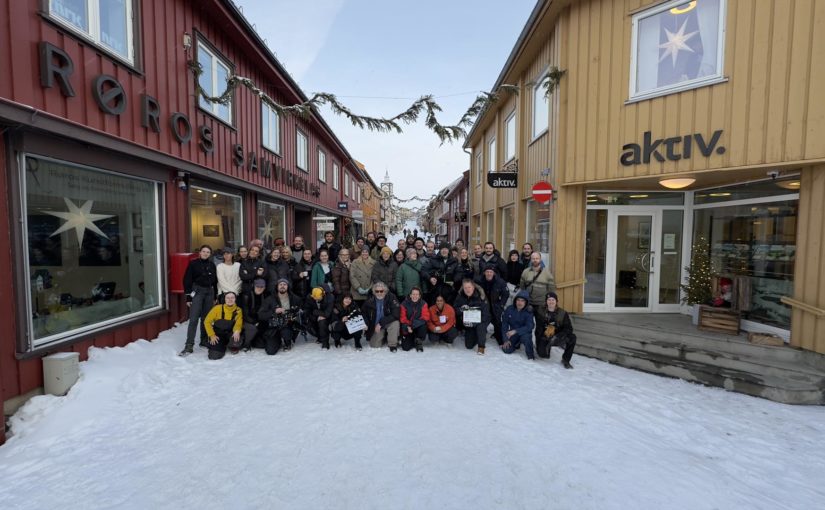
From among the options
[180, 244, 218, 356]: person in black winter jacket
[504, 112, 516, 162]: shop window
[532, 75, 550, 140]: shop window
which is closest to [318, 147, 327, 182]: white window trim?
[504, 112, 516, 162]: shop window

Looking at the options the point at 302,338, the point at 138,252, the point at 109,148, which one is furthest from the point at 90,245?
the point at 302,338

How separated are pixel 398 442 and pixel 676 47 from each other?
7.05 m

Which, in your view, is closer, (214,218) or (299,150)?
(214,218)

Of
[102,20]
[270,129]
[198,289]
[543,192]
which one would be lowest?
[198,289]

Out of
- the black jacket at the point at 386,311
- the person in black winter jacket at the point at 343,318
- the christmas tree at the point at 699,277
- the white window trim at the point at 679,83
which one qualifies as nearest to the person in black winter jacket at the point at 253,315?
the person in black winter jacket at the point at 343,318

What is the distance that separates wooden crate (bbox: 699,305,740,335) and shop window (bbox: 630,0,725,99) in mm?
3471

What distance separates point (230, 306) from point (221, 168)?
363 cm

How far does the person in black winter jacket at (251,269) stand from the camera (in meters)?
6.30

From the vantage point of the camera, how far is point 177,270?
21.4 ft

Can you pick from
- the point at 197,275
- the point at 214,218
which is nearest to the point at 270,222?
the point at 214,218

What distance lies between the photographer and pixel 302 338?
7.00 meters

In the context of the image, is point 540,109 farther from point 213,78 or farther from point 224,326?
point 224,326

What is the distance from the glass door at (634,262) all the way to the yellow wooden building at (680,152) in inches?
1.0

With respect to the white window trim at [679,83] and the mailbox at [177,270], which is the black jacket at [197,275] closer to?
the mailbox at [177,270]
